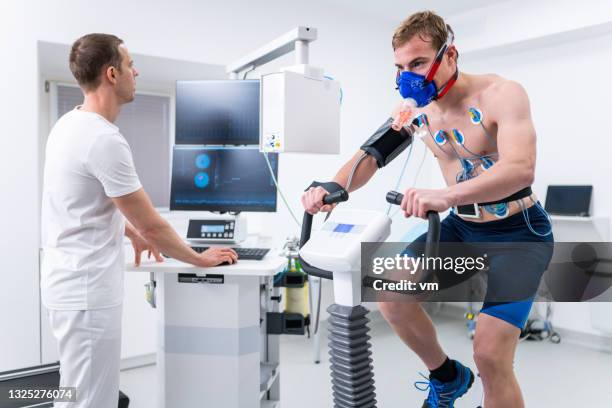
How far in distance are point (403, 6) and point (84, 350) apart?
11.4 feet

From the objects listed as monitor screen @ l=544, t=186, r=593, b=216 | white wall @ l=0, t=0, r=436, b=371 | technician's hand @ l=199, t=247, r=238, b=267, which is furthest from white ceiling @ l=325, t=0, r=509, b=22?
technician's hand @ l=199, t=247, r=238, b=267

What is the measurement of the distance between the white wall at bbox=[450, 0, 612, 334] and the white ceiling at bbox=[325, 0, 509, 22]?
11 centimetres

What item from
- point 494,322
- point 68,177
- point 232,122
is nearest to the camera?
point 494,322

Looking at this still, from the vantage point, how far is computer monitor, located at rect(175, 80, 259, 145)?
2367mm

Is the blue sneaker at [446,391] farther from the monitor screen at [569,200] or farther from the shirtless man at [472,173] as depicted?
the monitor screen at [569,200]

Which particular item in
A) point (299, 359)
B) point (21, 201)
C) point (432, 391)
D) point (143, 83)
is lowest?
point (299, 359)

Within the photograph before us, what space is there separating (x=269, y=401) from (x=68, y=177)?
132 cm

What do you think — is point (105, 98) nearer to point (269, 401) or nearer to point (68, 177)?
point (68, 177)

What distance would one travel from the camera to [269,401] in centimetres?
222

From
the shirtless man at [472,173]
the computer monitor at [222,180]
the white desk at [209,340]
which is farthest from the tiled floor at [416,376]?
the shirtless man at [472,173]

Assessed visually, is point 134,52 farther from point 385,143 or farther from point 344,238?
Answer: point 344,238

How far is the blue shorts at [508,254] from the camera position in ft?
4.53

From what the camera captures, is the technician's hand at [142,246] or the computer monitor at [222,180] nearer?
the technician's hand at [142,246]

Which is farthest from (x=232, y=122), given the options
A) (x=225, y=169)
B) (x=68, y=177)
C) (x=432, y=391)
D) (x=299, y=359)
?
(x=299, y=359)
